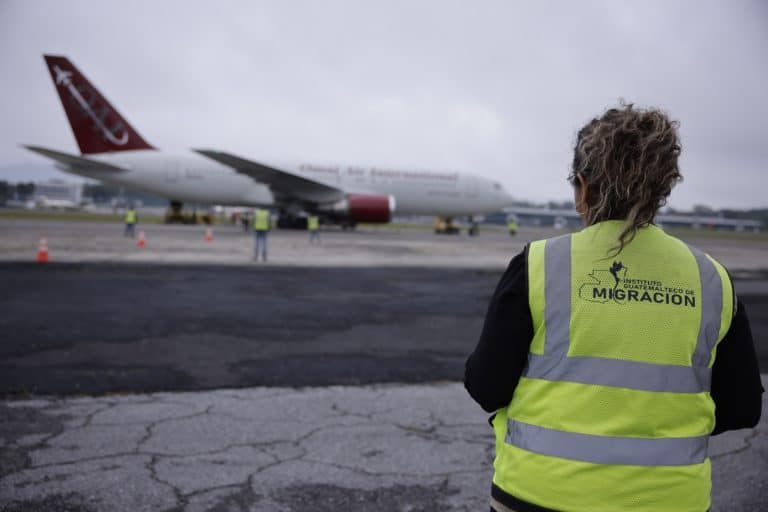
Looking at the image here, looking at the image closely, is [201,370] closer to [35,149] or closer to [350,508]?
[350,508]

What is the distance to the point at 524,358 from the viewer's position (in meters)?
1.63

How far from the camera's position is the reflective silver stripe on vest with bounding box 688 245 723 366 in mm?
1568

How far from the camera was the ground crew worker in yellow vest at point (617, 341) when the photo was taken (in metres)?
1.53

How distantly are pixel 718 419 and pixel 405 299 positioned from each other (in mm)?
8666

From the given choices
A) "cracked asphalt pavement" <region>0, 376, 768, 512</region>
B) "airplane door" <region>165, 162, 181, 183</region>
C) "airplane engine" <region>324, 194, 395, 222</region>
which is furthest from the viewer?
"airplane door" <region>165, 162, 181, 183</region>

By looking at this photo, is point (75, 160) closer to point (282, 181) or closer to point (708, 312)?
point (282, 181)

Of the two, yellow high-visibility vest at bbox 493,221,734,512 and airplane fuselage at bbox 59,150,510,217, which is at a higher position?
airplane fuselage at bbox 59,150,510,217

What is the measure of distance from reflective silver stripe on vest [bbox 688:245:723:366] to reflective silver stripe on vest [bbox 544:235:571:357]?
345 mm

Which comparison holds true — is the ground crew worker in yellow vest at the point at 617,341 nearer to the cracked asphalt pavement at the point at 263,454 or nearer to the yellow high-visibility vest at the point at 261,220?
the cracked asphalt pavement at the point at 263,454

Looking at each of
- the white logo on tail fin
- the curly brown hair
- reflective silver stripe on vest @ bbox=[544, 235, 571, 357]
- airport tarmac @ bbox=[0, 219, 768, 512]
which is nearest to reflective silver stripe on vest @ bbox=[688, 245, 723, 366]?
the curly brown hair

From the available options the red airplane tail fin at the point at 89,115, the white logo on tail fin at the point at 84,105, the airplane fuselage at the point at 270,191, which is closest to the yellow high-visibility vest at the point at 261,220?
the airplane fuselage at the point at 270,191

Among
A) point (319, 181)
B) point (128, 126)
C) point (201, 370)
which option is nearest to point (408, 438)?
point (201, 370)

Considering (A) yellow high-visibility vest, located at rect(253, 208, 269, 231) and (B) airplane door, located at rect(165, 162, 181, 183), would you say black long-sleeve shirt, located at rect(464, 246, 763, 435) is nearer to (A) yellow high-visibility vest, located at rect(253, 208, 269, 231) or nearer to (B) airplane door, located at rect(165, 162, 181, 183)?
(A) yellow high-visibility vest, located at rect(253, 208, 269, 231)

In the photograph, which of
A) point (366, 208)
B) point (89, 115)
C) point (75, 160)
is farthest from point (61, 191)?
point (366, 208)
